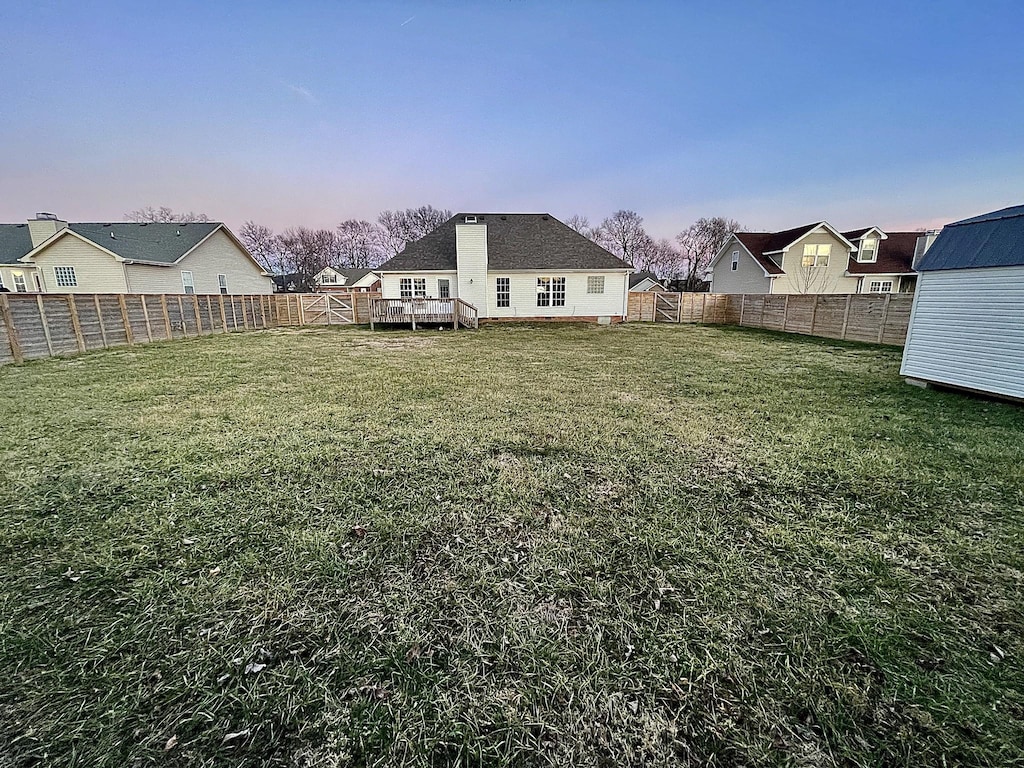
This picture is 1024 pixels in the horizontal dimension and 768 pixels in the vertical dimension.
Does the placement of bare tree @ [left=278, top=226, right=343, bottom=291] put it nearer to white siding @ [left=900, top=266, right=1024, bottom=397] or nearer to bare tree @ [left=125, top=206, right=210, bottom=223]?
bare tree @ [left=125, top=206, right=210, bottom=223]

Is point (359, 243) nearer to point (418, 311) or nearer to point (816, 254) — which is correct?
point (418, 311)

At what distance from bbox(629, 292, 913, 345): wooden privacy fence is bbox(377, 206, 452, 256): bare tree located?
34936mm

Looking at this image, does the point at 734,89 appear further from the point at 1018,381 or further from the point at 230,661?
the point at 230,661

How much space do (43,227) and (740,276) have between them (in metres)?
41.6

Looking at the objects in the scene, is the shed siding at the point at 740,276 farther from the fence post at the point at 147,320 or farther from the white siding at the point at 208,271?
the white siding at the point at 208,271

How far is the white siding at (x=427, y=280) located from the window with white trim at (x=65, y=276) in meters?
16.7

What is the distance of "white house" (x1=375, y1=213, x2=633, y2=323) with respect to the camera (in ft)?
63.7

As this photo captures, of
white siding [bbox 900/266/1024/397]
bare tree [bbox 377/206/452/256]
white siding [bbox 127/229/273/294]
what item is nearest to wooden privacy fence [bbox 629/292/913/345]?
white siding [bbox 900/266/1024/397]

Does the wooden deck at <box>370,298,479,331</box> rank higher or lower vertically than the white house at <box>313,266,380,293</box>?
lower

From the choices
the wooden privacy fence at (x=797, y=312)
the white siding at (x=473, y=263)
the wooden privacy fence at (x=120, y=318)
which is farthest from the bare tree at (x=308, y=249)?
the wooden privacy fence at (x=797, y=312)

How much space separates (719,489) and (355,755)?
3093mm

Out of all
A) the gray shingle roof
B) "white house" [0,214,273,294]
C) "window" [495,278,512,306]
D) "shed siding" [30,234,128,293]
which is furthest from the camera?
the gray shingle roof

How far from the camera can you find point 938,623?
6.30ft

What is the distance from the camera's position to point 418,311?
17.8 meters
